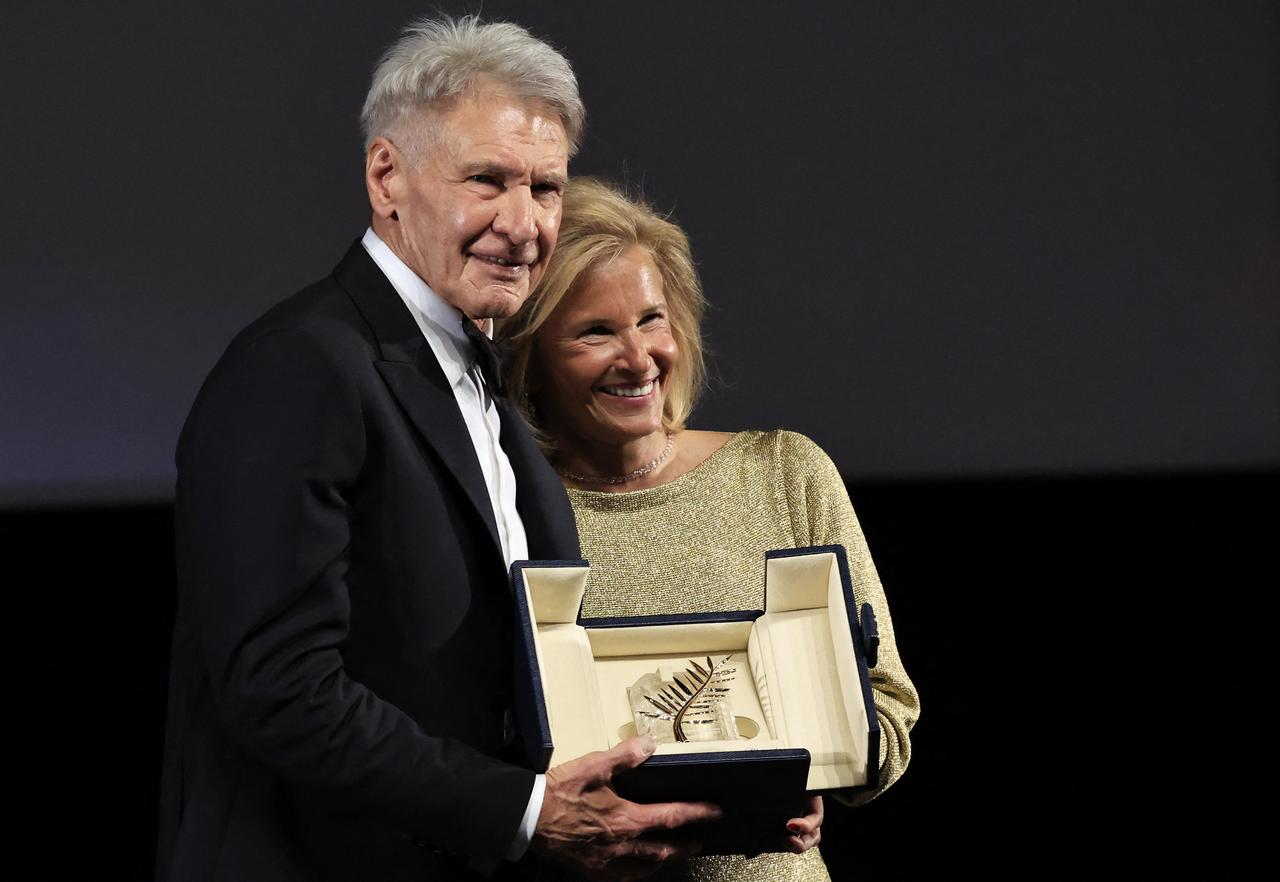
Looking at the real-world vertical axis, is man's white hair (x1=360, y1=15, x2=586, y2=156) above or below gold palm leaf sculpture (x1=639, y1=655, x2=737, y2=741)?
above

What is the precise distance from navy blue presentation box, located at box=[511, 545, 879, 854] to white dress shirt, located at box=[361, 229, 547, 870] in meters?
0.10

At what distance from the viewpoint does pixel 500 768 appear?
1.44m

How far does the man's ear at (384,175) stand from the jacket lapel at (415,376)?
54 mm

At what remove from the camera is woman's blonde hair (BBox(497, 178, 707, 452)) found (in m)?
2.09

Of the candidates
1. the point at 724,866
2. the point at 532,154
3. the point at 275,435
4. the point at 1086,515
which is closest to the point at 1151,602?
the point at 1086,515

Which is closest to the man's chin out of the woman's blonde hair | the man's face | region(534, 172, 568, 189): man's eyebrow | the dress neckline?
the man's face

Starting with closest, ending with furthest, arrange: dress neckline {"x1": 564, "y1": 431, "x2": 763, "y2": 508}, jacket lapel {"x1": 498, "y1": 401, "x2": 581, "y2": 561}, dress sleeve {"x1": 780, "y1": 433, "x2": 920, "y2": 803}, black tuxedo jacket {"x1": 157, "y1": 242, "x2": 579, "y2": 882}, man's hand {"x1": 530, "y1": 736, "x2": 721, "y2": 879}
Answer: black tuxedo jacket {"x1": 157, "y1": 242, "x2": 579, "y2": 882} → man's hand {"x1": 530, "y1": 736, "x2": 721, "y2": 879} → jacket lapel {"x1": 498, "y1": 401, "x2": 581, "y2": 561} → dress sleeve {"x1": 780, "y1": 433, "x2": 920, "y2": 803} → dress neckline {"x1": 564, "y1": 431, "x2": 763, "y2": 508}

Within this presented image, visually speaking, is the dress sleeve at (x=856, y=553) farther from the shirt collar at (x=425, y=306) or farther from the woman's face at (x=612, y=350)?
the shirt collar at (x=425, y=306)

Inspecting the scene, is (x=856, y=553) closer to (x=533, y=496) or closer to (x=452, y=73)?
(x=533, y=496)

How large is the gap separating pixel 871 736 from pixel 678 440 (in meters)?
0.77

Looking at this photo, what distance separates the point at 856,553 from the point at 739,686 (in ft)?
1.18

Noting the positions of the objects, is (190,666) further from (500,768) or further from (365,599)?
(500,768)

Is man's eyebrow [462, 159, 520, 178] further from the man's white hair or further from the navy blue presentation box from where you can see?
the navy blue presentation box

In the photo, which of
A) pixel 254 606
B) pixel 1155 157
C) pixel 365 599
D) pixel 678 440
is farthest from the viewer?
pixel 1155 157
